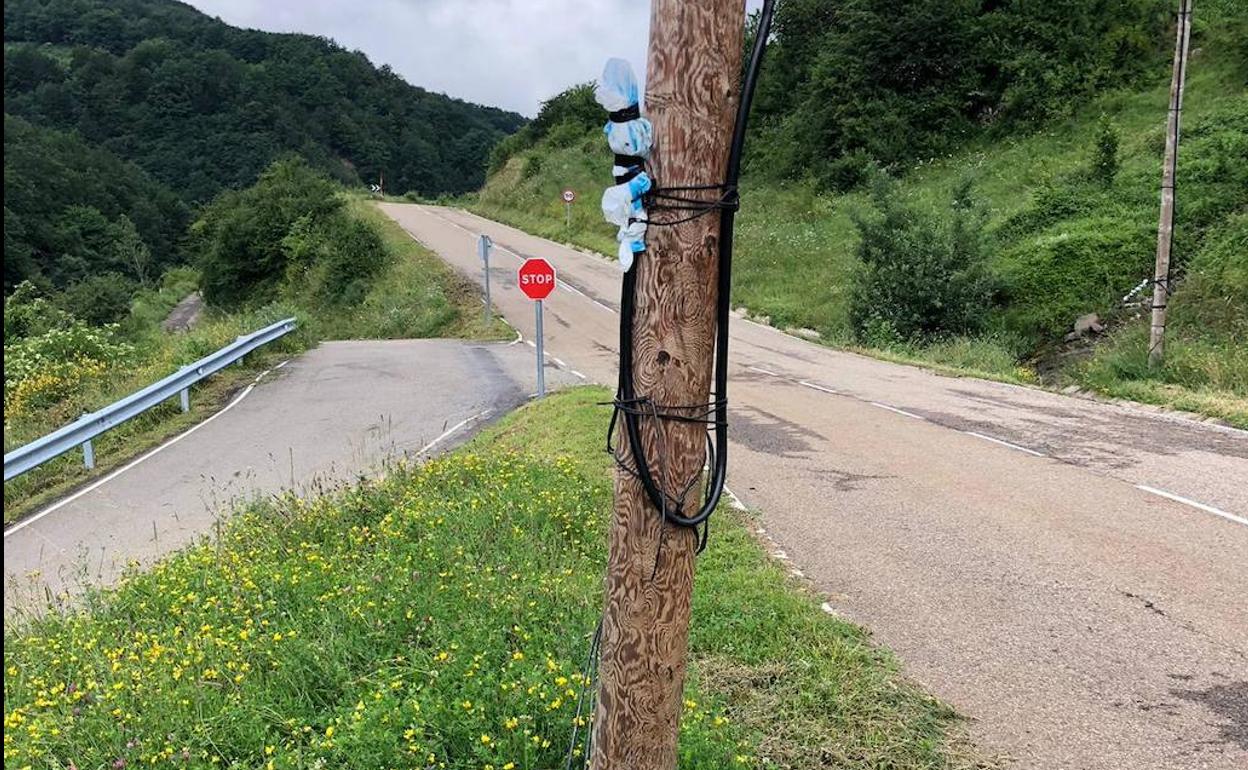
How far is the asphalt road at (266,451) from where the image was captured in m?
8.10

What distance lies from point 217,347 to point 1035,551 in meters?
15.1

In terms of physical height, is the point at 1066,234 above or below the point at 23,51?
below

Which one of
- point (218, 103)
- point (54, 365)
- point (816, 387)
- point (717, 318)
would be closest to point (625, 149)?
point (717, 318)

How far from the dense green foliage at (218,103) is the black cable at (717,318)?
92.8 m

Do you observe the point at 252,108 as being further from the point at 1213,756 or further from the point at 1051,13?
the point at 1213,756

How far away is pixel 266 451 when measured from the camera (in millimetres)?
11008

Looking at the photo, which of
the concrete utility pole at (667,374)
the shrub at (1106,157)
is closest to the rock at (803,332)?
the shrub at (1106,157)

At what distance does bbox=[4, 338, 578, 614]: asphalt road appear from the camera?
8.10m

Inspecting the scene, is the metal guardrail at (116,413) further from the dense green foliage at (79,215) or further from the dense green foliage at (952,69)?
the dense green foliage at (79,215)

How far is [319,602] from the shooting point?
198 inches

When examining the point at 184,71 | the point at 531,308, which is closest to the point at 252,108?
the point at 184,71

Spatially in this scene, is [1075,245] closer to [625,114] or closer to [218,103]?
[625,114]

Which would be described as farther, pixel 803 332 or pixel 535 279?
pixel 803 332

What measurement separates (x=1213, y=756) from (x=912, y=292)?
18181 mm
